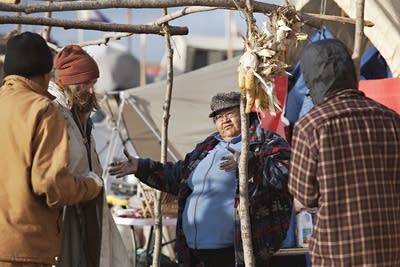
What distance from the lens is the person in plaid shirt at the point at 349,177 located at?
10.5 ft

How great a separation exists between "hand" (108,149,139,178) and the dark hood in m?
1.71

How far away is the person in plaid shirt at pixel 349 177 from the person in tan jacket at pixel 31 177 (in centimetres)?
94

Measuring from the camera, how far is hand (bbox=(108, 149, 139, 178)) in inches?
188

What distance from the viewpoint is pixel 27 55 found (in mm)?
3656

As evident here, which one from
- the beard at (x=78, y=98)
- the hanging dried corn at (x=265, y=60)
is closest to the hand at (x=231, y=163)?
the hanging dried corn at (x=265, y=60)

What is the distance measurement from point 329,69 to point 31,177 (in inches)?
49.2

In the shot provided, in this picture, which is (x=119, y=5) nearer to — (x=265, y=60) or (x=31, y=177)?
(x=265, y=60)

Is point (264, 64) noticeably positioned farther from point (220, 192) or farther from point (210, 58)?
point (210, 58)

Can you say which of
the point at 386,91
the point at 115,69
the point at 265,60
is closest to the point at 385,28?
the point at 386,91

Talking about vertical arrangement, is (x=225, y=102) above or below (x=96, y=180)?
above

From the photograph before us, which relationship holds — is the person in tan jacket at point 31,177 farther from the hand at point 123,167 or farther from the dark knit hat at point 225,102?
the dark knit hat at point 225,102

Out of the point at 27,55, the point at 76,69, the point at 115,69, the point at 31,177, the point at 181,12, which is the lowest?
the point at 115,69

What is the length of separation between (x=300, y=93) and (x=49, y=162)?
334cm

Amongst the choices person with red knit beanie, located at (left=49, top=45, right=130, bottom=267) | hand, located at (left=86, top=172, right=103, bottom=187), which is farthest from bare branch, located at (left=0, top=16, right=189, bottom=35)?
hand, located at (left=86, top=172, right=103, bottom=187)
